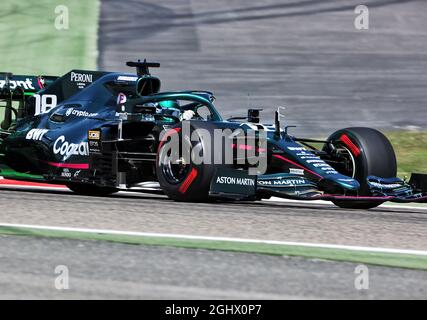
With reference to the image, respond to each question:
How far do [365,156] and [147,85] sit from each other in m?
2.56

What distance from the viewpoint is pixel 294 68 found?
1898cm

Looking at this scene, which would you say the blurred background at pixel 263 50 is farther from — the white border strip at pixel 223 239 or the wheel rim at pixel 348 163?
the white border strip at pixel 223 239

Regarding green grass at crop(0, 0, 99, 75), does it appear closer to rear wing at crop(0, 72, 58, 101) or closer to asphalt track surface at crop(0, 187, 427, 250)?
rear wing at crop(0, 72, 58, 101)

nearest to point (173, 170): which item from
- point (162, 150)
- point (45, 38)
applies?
point (162, 150)

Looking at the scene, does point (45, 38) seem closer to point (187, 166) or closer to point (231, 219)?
point (187, 166)

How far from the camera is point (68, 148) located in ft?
34.9

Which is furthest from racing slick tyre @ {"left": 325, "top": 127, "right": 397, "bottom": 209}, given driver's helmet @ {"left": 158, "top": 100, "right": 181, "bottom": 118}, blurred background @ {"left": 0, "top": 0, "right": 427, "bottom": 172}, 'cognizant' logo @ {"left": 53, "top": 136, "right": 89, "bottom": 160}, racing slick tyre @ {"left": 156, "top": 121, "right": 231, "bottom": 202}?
blurred background @ {"left": 0, "top": 0, "right": 427, "bottom": 172}

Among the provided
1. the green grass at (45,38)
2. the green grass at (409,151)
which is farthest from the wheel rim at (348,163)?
the green grass at (45,38)

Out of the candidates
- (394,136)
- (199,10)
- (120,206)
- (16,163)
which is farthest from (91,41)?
(120,206)

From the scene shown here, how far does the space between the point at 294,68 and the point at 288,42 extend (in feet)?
5.57

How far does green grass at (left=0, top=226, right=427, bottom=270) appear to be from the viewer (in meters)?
6.71

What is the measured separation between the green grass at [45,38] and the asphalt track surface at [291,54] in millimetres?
346

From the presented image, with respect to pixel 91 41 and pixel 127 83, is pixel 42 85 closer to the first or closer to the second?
pixel 127 83

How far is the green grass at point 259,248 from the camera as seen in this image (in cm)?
671
